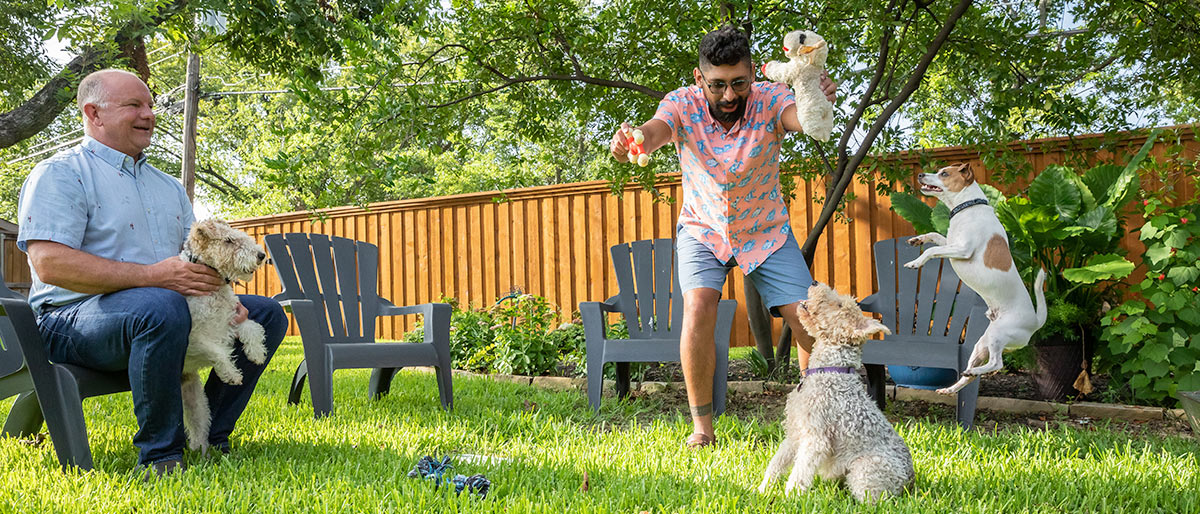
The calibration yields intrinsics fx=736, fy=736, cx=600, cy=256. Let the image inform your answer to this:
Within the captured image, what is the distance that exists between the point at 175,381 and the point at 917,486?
8.30 ft

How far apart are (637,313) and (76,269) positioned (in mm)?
3003

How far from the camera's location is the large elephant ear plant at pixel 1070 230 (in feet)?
14.1

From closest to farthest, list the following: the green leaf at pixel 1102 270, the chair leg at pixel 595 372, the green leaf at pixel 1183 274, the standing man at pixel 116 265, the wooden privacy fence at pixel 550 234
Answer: the standing man at pixel 116 265, the green leaf at pixel 1102 270, the green leaf at pixel 1183 274, the chair leg at pixel 595 372, the wooden privacy fence at pixel 550 234

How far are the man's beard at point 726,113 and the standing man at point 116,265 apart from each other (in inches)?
79.0

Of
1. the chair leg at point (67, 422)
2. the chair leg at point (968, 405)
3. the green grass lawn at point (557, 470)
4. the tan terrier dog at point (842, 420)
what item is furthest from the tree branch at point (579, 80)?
the tan terrier dog at point (842, 420)

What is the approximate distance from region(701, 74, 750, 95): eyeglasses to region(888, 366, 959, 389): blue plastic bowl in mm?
2640

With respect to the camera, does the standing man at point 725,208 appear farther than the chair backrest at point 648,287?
No

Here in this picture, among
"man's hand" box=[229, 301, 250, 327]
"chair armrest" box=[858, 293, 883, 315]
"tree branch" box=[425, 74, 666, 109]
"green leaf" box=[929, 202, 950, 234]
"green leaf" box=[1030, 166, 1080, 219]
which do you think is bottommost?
"chair armrest" box=[858, 293, 883, 315]

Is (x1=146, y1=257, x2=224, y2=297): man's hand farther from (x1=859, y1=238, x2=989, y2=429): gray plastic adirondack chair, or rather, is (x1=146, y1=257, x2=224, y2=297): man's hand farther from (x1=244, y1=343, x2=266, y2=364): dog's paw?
(x1=859, y1=238, x2=989, y2=429): gray plastic adirondack chair

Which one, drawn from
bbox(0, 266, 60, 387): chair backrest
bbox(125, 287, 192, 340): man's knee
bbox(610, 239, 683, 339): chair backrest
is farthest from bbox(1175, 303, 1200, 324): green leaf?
bbox(0, 266, 60, 387): chair backrest

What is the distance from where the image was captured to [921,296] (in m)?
4.21

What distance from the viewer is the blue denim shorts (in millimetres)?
2994

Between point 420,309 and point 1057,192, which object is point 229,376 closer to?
point 420,309

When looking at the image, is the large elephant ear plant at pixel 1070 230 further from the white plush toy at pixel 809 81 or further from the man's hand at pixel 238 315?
the man's hand at pixel 238 315
